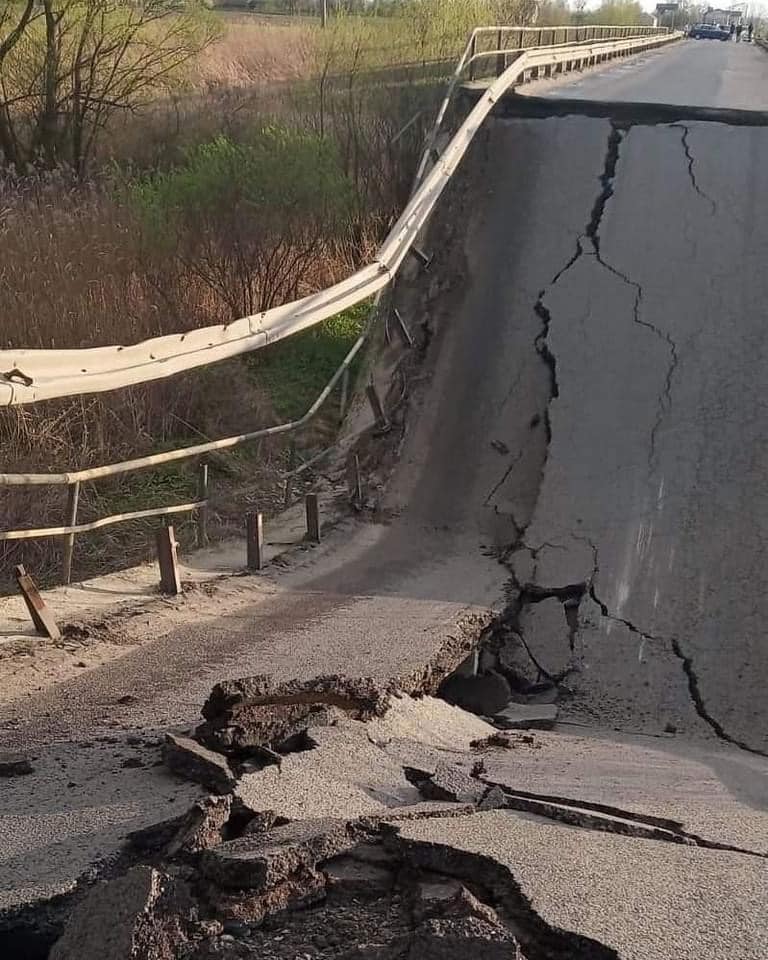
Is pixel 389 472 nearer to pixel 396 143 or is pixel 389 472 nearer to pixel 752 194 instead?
pixel 752 194

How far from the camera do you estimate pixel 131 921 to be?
2518 millimetres

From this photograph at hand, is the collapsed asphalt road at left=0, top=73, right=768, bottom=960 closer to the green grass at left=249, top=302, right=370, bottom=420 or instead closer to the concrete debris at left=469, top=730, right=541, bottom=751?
the concrete debris at left=469, top=730, right=541, bottom=751

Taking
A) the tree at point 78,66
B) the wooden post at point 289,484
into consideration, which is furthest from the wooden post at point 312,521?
the tree at point 78,66

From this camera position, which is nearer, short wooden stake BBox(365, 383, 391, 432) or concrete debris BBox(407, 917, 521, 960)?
concrete debris BBox(407, 917, 521, 960)

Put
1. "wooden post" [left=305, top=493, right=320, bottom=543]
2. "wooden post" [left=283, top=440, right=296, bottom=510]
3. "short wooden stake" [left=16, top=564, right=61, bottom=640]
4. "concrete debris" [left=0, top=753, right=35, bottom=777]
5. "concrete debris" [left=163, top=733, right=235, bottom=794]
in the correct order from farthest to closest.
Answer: "wooden post" [left=283, top=440, right=296, bottom=510], "wooden post" [left=305, top=493, right=320, bottom=543], "short wooden stake" [left=16, top=564, right=61, bottom=640], "concrete debris" [left=0, top=753, right=35, bottom=777], "concrete debris" [left=163, top=733, right=235, bottom=794]

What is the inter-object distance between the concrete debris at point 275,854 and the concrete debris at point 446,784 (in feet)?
1.55

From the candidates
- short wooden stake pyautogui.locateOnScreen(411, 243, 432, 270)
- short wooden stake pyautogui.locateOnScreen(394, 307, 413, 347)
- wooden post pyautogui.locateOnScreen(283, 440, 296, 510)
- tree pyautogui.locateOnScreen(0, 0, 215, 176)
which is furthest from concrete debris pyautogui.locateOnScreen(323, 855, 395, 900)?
tree pyautogui.locateOnScreen(0, 0, 215, 176)

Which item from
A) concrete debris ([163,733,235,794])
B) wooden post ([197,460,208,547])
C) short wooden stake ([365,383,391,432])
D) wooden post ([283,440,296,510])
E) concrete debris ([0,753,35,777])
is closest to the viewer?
concrete debris ([163,733,235,794])

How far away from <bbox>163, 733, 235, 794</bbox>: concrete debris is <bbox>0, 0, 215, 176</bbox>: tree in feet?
44.9

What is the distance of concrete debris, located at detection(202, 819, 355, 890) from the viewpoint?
2.73m

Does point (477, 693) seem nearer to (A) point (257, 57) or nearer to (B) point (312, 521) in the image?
(B) point (312, 521)

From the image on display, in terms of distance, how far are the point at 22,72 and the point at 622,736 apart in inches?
570

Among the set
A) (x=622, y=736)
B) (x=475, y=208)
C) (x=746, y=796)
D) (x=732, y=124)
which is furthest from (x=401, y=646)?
(x=732, y=124)

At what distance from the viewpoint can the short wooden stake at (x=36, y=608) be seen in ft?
15.4
